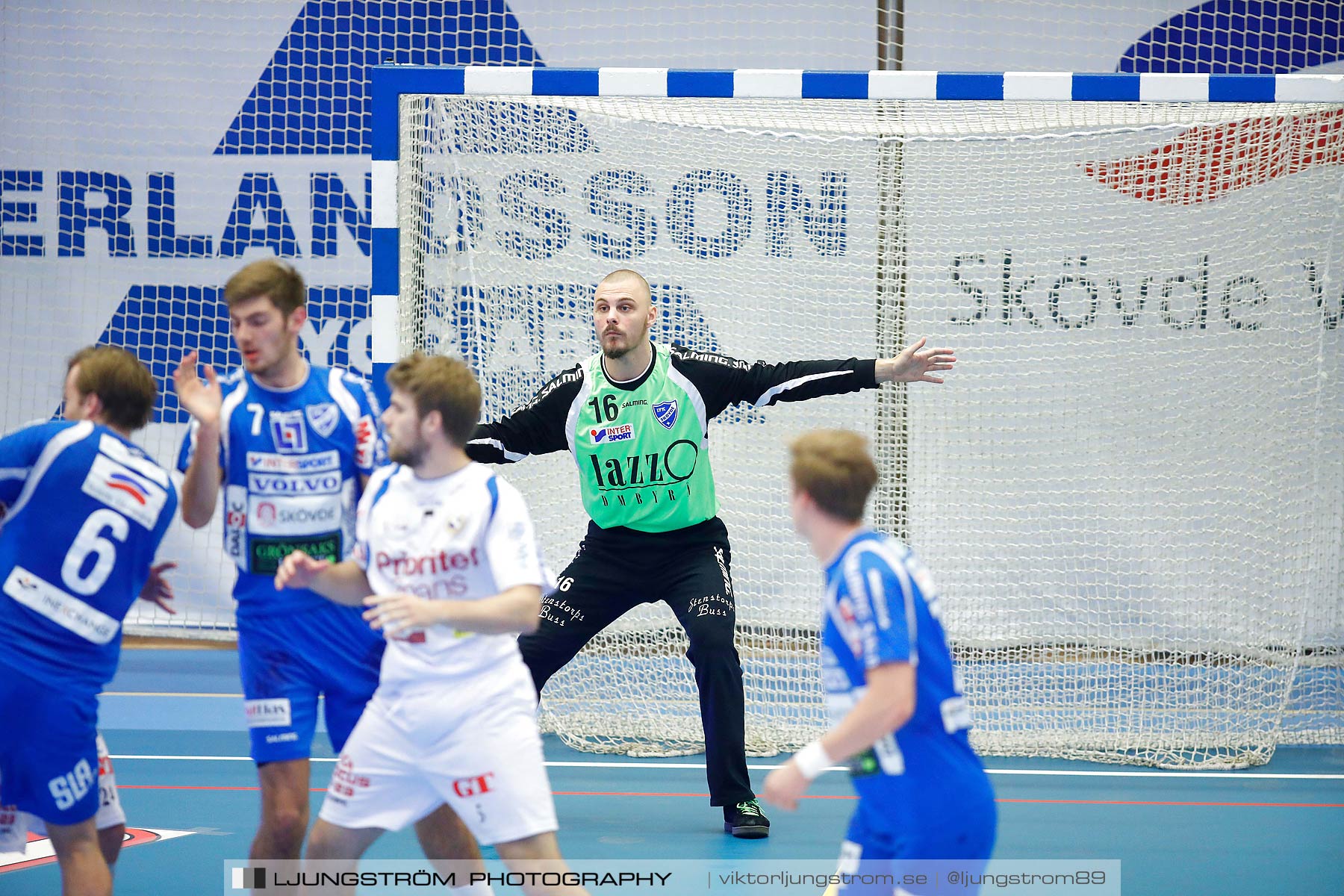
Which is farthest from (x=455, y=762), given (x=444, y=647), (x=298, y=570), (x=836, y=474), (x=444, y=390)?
(x=836, y=474)

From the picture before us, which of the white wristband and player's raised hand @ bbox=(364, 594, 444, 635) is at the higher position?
player's raised hand @ bbox=(364, 594, 444, 635)

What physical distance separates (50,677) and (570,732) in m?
3.73

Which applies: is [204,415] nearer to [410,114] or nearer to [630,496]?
[630,496]

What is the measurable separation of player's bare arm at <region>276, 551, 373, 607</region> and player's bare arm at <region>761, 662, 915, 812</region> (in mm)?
1196

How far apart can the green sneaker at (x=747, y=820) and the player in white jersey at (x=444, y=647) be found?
2.20 metres

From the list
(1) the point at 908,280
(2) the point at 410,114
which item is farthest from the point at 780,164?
(2) the point at 410,114

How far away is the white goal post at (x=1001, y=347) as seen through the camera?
680 centimetres

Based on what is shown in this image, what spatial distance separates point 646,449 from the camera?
5.27 m

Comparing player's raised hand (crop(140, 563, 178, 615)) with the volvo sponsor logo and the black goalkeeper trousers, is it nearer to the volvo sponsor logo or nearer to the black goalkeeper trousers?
the volvo sponsor logo

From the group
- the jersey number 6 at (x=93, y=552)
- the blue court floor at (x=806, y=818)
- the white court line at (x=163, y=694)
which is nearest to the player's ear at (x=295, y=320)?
the jersey number 6 at (x=93, y=552)

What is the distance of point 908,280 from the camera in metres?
7.57

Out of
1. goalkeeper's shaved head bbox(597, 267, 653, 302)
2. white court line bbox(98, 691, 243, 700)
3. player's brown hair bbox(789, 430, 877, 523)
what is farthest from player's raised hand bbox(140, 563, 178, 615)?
white court line bbox(98, 691, 243, 700)

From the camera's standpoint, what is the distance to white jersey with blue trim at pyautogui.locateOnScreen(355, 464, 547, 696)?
10.0 feet

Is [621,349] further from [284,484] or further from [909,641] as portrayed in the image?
[909,641]
